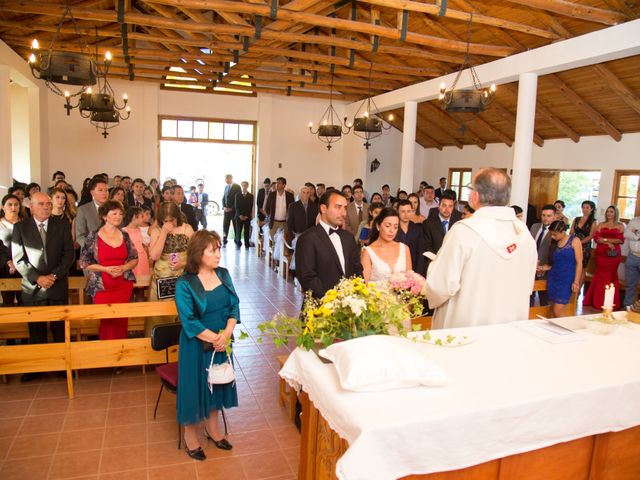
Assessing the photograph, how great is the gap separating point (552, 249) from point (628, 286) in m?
2.72

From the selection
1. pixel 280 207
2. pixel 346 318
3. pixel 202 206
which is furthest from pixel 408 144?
pixel 346 318

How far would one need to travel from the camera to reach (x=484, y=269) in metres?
2.82

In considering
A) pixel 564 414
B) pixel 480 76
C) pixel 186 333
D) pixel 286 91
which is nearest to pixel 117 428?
pixel 186 333

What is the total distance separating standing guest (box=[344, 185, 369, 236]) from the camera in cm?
927

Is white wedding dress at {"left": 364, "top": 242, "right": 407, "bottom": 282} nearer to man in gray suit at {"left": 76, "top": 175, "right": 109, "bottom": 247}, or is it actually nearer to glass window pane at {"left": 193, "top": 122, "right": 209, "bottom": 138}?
man in gray suit at {"left": 76, "top": 175, "right": 109, "bottom": 247}

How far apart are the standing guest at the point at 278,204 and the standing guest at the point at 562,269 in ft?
20.7

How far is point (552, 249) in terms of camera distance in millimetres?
5965

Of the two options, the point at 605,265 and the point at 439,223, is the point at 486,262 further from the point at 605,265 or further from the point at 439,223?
the point at 605,265

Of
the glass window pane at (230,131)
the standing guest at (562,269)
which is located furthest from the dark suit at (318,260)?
the glass window pane at (230,131)

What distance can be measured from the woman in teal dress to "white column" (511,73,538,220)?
20.6ft

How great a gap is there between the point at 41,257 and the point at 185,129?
35.8ft

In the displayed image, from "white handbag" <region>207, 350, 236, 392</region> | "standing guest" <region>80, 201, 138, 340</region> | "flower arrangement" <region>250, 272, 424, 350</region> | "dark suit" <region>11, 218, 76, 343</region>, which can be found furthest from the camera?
"standing guest" <region>80, 201, 138, 340</region>

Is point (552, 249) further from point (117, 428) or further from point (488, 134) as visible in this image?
point (488, 134)

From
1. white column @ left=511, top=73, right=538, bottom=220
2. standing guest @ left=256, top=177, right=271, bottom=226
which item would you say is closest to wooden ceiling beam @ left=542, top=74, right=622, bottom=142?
white column @ left=511, top=73, right=538, bottom=220
